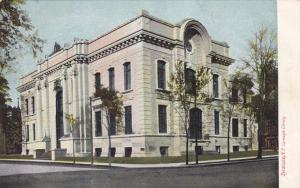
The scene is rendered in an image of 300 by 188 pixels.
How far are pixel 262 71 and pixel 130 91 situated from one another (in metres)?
0.73

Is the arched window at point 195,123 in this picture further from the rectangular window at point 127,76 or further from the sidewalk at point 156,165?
the rectangular window at point 127,76

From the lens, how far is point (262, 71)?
6.67 feet

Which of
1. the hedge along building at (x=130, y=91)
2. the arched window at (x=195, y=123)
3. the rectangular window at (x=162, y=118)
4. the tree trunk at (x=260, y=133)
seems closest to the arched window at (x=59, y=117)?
the hedge along building at (x=130, y=91)

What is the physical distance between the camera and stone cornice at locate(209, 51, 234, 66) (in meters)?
1.98

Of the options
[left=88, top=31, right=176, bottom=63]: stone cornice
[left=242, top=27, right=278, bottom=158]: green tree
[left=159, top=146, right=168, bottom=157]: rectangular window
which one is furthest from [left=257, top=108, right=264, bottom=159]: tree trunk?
[left=88, top=31, right=176, bottom=63]: stone cornice

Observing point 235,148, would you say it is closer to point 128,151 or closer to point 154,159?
point 154,159

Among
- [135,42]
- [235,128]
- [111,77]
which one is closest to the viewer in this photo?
[135,42]

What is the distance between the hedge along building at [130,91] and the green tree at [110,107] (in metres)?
0.02

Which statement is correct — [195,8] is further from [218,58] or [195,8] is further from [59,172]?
[59,172]

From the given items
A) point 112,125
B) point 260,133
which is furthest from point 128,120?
point 260,133

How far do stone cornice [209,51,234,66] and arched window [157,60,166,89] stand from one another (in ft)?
0.89

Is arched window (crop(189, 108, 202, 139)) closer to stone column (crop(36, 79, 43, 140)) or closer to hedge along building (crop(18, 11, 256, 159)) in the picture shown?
hedge along building (crop(18, 11, 256, 159))

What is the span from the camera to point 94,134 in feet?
6.46

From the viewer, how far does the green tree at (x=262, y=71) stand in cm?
192
